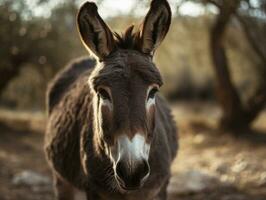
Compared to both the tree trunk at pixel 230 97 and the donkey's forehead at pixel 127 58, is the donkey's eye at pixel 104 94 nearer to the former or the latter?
the donkey's forehead at pixel 127 58

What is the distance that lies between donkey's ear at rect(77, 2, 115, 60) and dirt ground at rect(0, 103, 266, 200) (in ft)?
10.2

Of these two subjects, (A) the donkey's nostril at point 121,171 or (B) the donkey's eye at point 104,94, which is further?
(B) the donkey's eye at point 104,94

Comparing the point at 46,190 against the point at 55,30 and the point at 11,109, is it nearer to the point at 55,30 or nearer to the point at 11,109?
the point at 55,30

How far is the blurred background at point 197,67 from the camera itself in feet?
21.9

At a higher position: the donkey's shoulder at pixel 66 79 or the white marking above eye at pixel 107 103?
the white marking above eye at pixel 107 103

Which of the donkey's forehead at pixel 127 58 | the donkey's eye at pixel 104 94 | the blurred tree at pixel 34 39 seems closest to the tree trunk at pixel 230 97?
the blurred tree at pixel 34 39

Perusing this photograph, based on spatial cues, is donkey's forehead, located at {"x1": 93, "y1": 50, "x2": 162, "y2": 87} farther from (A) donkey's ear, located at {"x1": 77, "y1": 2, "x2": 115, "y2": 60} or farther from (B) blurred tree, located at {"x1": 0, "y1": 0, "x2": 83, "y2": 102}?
(B) blurred tree, located at {"x1": 0, "y1": 0, "x2": 83, "y2": 102}

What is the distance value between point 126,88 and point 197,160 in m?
4.93

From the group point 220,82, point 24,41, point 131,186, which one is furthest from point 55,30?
point 131,186

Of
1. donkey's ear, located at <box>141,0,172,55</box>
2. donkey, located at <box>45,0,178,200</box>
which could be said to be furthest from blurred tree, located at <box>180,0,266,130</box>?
donkey's ear, located at <box>141,0,172,55</box>

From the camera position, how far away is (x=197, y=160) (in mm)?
7895

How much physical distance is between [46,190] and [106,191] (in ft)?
10.1

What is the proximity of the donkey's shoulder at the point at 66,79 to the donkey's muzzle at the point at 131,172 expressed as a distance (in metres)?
2.54

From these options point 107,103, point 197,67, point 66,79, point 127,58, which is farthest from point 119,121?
point 197,67
